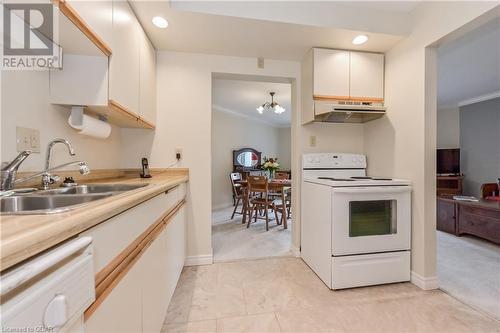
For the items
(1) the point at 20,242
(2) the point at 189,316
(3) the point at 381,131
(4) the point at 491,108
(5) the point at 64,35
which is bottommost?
(2) the point at 189,316

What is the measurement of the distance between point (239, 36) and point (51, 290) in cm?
209

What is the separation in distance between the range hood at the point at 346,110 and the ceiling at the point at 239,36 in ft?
1.75

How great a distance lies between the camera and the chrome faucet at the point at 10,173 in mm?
940

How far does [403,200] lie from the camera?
6.23 feet

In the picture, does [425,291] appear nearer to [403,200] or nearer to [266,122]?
[403,200]

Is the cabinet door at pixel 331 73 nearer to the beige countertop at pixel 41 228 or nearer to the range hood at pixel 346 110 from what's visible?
the range hood at pixel 346 110

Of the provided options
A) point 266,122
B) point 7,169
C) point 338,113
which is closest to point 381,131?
point 338,113

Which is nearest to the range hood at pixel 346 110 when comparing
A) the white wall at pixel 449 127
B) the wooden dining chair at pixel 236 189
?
the wooden dining chair at pixel 236 189

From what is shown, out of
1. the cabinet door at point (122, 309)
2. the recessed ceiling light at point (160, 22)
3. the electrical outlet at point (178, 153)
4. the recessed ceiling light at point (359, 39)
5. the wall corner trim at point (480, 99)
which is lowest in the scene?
the cabinet door at point (122, 309)

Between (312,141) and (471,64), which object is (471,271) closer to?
(312,141)

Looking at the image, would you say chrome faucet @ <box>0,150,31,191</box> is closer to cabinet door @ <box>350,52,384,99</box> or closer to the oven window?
the oven window

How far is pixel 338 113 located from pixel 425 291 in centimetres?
161

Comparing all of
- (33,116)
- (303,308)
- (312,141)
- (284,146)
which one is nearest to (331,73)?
(312,141)

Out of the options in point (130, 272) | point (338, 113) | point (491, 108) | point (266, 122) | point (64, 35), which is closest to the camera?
point (130, 272)
